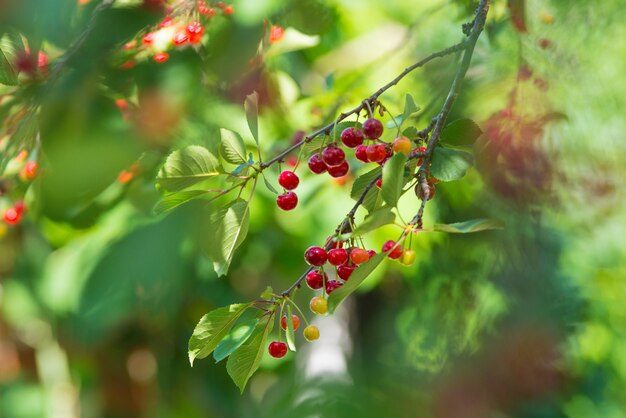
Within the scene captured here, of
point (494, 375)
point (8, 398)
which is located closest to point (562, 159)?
point (494, 375)

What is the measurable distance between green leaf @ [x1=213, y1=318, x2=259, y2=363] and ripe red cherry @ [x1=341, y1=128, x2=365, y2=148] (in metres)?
0.15

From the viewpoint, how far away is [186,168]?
0.59 metres

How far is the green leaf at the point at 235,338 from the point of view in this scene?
1.80ft

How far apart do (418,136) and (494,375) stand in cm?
90

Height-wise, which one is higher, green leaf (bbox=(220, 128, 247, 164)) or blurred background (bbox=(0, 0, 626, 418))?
green leaf (bbox=(220, 128, 247, 164))

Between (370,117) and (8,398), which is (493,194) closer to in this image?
(370,117)

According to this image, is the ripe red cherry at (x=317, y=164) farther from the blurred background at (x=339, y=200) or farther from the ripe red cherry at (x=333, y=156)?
the blurred background at (x=339, y=200)

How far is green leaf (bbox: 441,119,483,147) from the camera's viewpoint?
576 mm

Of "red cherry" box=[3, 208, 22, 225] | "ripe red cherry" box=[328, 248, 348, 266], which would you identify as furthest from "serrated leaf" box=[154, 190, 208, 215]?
"red cherry" box=[3, 208, 22, 225]

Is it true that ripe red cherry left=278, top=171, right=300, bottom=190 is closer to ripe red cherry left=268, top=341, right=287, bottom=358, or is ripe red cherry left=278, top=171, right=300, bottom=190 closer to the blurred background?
ripe red cherry left=268, top=341, right=287, bottom=358

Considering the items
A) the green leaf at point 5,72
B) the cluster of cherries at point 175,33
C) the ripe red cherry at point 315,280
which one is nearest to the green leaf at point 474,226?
the ripe red cherry at point 315,280

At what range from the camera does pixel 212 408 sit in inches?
61.5

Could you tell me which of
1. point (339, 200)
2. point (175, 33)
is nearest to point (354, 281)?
point (175, 33)

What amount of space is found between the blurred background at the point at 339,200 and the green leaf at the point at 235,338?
330mm
